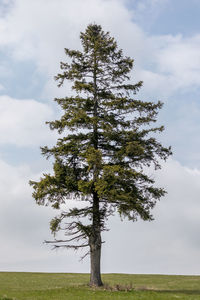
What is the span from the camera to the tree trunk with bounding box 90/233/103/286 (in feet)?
80.1

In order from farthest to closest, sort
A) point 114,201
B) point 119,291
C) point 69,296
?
point 114,201, point 119,291, point 69,296

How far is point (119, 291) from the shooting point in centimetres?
2239

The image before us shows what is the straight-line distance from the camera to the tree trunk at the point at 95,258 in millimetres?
24422

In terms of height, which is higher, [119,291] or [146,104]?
[146,104]

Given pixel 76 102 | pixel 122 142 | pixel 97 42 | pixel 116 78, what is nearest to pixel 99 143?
pixel 122 142

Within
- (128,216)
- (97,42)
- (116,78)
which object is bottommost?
(128,216)

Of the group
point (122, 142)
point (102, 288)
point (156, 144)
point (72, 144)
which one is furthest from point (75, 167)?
point (102, 288)

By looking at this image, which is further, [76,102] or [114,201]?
[76,102]

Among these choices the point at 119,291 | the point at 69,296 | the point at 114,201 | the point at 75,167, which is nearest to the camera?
the point at 69,296

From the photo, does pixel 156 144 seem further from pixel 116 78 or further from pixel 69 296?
pixel 69 296

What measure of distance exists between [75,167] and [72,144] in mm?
1683

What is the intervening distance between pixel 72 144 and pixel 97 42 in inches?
308

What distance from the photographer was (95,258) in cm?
2458

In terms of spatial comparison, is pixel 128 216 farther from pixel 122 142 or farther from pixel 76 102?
pixel 76 102
